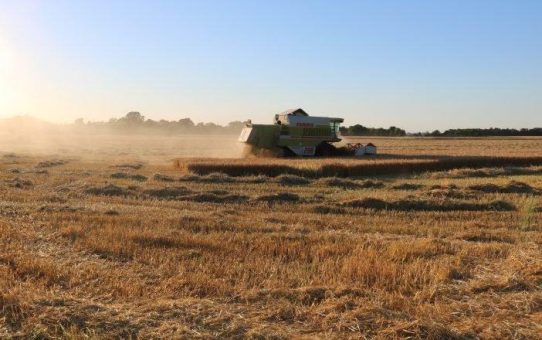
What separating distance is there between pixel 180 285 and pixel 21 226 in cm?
455

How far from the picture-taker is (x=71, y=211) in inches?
415

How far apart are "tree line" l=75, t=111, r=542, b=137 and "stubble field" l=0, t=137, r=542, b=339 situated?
239ft

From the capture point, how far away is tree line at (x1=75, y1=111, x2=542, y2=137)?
83625 mm

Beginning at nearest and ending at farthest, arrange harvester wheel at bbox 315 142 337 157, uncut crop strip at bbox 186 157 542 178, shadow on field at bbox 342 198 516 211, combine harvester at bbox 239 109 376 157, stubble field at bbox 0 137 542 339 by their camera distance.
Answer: stubble field at bbox 0 137 542 339
shadow on field at bbox 342 198 516 211
uncut crop strip at bbox 186 157 542 178
combine harvester at bbox 239 109 376 157
harvester wheel at bbox 315 142 337 157

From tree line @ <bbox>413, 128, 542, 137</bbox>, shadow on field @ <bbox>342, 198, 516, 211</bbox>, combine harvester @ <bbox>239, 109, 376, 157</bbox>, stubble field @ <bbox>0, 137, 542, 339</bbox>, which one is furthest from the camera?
tree line @ <bbox>413, 128, 542, 137</bbox>

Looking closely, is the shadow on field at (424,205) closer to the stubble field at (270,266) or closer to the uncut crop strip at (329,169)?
the stubble field at (270,266)

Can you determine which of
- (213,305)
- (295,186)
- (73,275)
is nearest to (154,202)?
(295,186)

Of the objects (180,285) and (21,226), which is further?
(21,226)

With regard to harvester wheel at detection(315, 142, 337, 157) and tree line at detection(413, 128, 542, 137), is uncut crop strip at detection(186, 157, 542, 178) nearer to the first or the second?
harvester wheel at detection(315, 142, 337, 157)

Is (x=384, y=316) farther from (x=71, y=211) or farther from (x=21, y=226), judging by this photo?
(x=71, y=211)

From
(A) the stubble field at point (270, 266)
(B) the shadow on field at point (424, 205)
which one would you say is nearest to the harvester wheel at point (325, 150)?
(A) the stubble field at point (270, 266)

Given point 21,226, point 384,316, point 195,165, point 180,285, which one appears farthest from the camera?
point 195,165

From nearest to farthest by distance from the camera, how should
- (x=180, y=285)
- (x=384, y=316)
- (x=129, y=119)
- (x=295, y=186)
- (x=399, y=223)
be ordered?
(x=384, y=316) → (x=180, y=285) → (x=399, y=223) → (x=295, y=186) → (x=129, y=119)

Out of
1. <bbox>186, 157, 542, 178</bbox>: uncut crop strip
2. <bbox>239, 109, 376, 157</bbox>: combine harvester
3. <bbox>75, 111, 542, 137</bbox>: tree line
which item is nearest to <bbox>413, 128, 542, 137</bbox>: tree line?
<bbox>75, 111, 542, 137</bbox>: tree line
